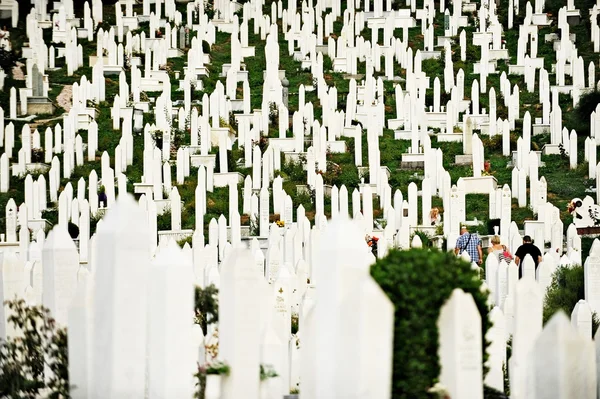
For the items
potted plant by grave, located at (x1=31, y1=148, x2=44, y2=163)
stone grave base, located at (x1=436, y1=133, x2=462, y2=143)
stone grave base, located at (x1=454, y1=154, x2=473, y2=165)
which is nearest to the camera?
stone grave base, located at (x1=454, y1=154, x2=473, y2=165)

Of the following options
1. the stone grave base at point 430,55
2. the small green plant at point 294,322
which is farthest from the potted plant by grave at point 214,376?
the stone grave base at point 430,55

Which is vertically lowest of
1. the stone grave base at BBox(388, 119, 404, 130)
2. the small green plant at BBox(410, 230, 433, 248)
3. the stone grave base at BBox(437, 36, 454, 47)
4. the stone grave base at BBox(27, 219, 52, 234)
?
the small green plant at BBox(410, 230, 433, 248)

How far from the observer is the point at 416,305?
342 inches

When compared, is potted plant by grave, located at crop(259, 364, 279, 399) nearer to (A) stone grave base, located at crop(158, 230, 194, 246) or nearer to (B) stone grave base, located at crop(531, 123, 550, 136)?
(A) stone grave base, located at crop(158, 230, 194, 246)

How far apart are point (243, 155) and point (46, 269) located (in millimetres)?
16975

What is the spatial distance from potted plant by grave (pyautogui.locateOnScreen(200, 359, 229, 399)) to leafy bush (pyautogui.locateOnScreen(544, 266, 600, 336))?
7.27 m

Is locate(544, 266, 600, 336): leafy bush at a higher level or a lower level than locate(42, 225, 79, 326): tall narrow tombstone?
lower

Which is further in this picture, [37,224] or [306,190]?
[306,190]

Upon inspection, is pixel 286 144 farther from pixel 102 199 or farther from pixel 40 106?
pixel 40 106

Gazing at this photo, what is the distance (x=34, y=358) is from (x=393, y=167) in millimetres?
16594

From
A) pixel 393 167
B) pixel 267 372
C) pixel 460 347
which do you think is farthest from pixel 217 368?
pixel 393 167

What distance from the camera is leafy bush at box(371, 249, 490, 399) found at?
335 inches

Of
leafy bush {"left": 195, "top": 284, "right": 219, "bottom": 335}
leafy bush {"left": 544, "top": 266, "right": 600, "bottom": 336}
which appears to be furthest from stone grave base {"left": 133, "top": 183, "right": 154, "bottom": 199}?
leafy bush {"left": 195, "top": 284, "right": 219, "bottom": 335}

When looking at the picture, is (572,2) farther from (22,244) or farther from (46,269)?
(46,269)
